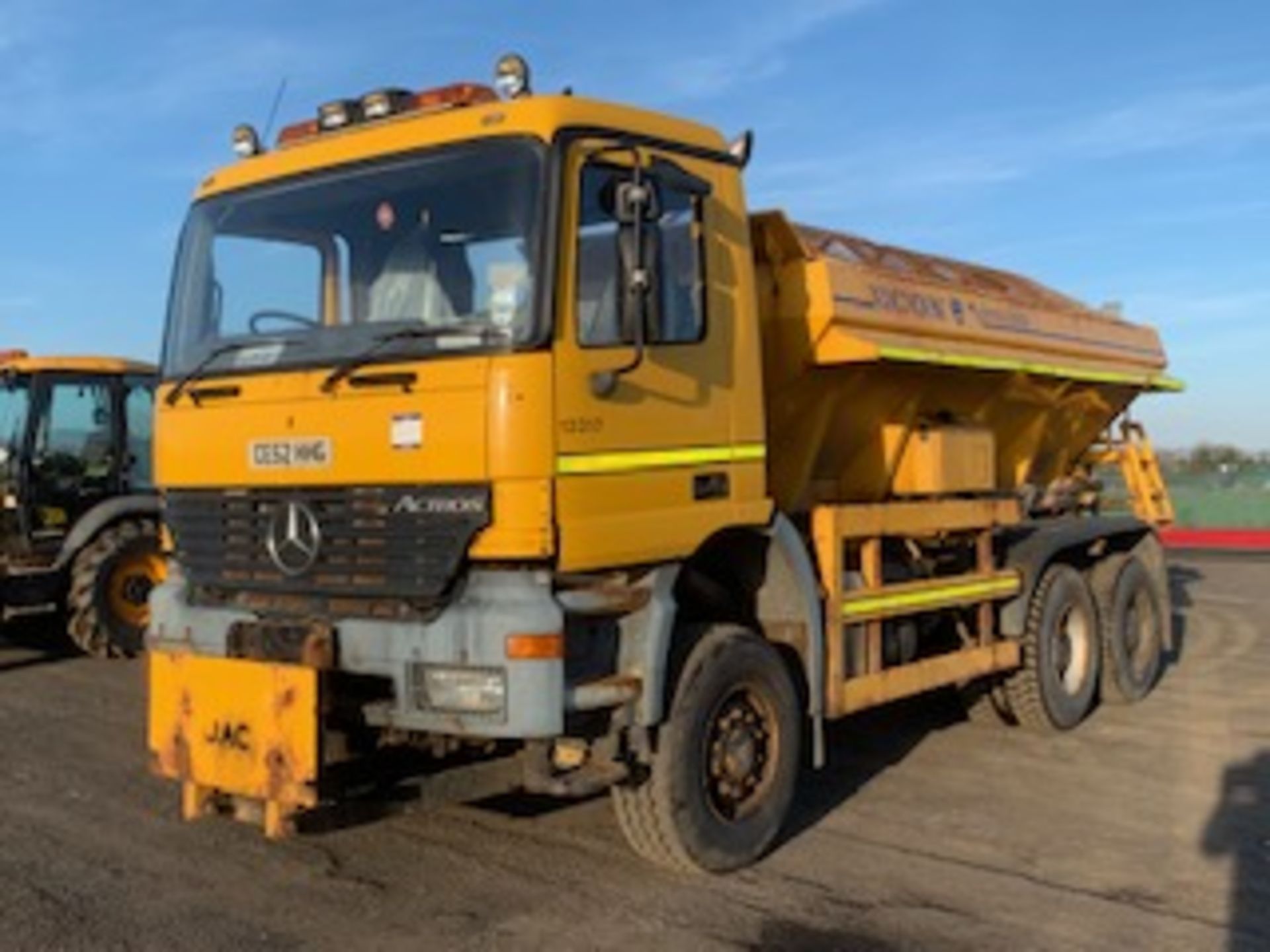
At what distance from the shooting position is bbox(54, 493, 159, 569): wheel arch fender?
11383 millimetres

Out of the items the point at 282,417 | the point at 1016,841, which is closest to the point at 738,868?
the point at 1016,841

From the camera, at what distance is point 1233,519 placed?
32.9 m

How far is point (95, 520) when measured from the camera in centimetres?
1145

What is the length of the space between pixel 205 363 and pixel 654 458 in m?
2.01

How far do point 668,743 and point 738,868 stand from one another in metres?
0.74

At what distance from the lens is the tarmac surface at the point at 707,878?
200 inches

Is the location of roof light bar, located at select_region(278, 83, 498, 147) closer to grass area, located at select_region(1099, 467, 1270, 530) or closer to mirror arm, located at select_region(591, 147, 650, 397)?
mirror arm, located at select_region(591, 147, 650, 397)

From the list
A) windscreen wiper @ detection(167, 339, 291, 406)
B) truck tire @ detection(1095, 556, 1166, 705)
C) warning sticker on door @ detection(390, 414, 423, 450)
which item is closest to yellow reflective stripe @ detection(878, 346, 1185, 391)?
truck tire @ detection(1095, 556, 1166, 705)

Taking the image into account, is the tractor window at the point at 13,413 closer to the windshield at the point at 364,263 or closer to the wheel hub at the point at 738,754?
the windshield at the point at 364,263

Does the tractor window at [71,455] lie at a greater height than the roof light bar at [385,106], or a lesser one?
lesser

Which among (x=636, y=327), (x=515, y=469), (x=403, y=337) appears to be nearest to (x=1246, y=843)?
(x=636, y=327)

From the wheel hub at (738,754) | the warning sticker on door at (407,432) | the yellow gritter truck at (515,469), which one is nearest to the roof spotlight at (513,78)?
the yellow gritter truck at (515,469)

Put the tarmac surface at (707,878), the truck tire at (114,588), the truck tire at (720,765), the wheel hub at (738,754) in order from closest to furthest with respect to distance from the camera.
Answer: the tarmac surface at (707,878) → the truck tire at (720,765) → the wheel hub at (738,754) → the truck tire at (114,588)

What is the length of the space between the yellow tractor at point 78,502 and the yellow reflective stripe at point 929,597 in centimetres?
681
